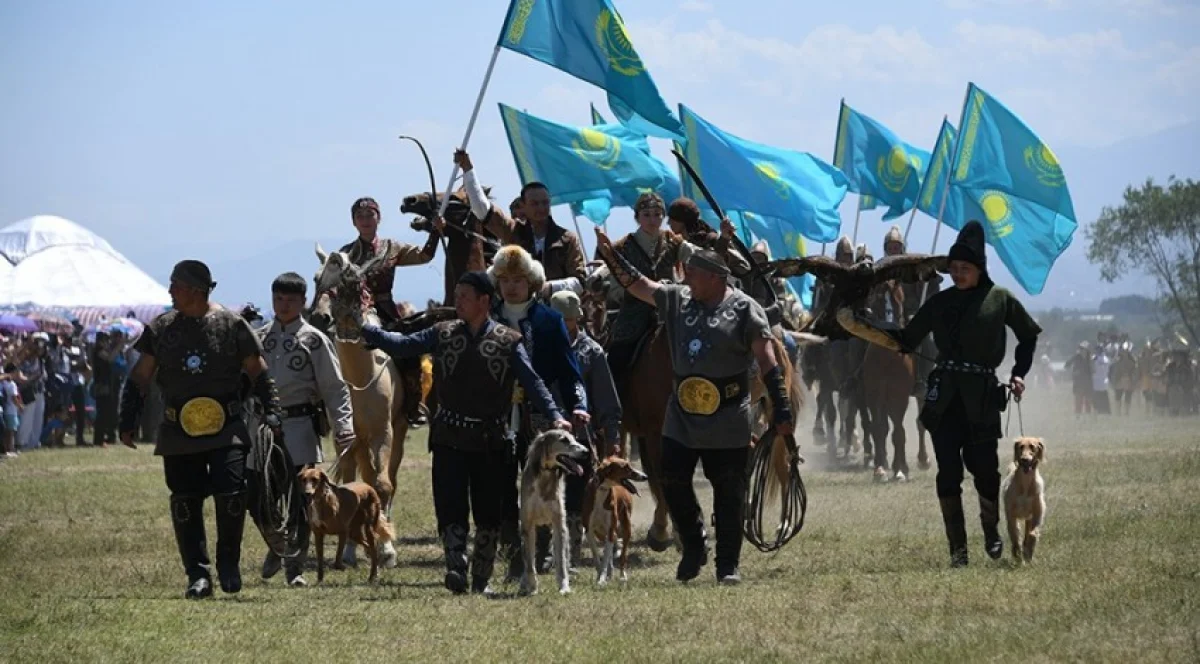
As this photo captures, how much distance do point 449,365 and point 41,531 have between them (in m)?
7.42

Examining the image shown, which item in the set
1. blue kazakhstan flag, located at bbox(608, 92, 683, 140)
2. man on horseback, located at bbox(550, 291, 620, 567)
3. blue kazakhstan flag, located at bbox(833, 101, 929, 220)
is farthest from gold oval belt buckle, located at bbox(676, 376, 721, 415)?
blue kazakhstan flag, located at bbox(833, 101, 929, 220)

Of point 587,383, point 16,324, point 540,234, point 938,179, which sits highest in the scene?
point 938,179

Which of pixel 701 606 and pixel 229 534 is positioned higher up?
pixel 229 534

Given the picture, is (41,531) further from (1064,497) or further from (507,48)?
(1064,497)

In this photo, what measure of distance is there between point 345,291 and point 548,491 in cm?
278

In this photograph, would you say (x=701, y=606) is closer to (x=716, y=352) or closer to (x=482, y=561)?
(x=482, y=561)

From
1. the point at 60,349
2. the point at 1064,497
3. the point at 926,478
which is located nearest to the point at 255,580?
the point at 1064,497

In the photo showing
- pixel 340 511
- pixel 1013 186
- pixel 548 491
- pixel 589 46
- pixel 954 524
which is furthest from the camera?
pixel 1013 186

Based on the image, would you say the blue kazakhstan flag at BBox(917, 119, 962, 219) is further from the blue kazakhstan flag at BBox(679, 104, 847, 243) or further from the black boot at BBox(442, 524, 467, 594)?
the black boot at BBox(442, 524, 467, 594)

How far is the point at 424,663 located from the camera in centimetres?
915

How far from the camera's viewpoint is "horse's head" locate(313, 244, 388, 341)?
1343 cm

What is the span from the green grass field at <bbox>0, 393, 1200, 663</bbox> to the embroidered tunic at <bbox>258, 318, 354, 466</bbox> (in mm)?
967

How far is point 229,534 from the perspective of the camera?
12031 mm

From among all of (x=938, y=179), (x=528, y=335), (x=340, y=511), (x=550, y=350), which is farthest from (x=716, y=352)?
(x=938, y=179)
